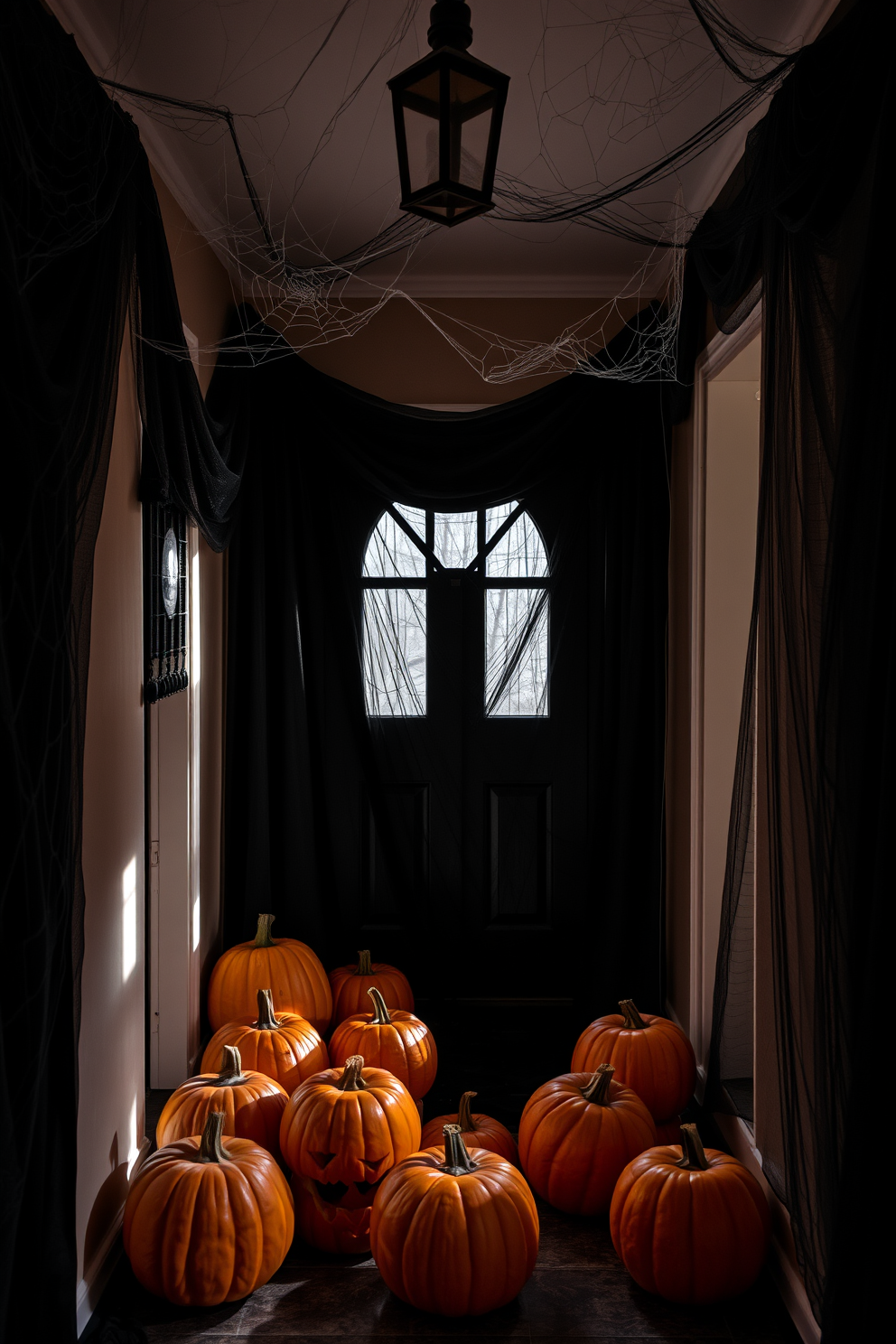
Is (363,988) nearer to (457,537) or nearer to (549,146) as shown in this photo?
(457,537)

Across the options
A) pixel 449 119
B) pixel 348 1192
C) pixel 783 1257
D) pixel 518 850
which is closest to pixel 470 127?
pixel 449 119

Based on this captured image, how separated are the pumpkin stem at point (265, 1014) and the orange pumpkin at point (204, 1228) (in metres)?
0.56

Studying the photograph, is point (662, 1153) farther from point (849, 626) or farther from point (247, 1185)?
point (849, 626)

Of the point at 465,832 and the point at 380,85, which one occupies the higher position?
the point at 380,85

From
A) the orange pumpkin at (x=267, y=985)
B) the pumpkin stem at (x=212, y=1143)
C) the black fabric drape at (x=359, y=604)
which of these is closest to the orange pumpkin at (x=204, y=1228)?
the pumpkin stem at (x=212, y=1143)

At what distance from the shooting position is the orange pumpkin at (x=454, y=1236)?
180 centimetres

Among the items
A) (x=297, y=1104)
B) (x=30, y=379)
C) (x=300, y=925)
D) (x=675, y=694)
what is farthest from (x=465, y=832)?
(x=30, y=379)

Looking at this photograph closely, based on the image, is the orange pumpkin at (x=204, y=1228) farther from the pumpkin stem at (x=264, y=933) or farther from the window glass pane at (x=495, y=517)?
the window glass pane at (x=495, y=517)

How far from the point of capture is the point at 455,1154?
1911 millimetres

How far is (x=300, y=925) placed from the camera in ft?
10.6

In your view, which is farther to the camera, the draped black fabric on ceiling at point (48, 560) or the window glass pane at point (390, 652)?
the window glass pane at point (390, 652)

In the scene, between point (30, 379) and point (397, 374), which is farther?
point (397, 374)

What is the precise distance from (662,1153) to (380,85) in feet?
8.02

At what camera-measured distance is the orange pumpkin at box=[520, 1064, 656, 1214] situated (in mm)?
2152
